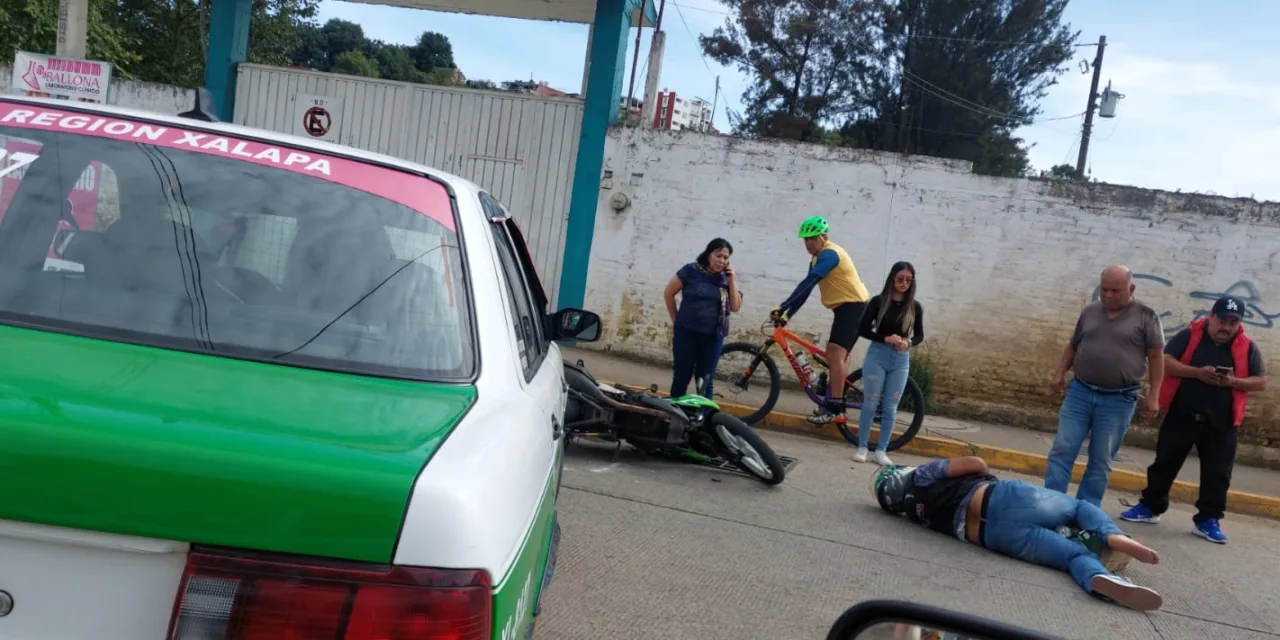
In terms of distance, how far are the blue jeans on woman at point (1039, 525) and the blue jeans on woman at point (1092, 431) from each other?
95 cm

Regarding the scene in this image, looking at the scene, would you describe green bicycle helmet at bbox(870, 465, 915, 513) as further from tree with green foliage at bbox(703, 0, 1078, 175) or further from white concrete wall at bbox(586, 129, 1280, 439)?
tree with green foliage at bbox(703, 0, 1078, 175)

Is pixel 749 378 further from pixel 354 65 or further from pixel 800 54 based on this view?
pixel 354 65

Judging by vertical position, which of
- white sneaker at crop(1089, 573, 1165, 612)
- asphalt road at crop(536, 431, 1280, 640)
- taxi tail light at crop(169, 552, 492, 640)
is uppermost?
taxi tail light at crop(169, 552, 492, 640)

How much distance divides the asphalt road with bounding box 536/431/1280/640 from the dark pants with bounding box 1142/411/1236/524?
0.27 m

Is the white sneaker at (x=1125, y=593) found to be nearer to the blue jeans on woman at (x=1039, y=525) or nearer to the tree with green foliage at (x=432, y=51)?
the blue jeans on woman at (x=1039, y=525)

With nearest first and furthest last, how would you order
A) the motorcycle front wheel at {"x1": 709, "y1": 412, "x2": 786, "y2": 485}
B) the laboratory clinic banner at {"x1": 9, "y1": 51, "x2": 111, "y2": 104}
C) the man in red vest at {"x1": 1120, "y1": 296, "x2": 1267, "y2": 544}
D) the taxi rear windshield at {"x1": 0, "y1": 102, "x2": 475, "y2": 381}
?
the taxi rear windshield at {"x1": 0, "y1": 102, "x2": 475, "y2": 381}, the motorcycle front wheel at {"x1": 709, "y1": 412, "x2": 786, "y2": 485}, the man in red vest at {"x1": 1120, "y1": 296, "x2": 1267, "y2": 544}, the laboratory clinic banner at {"x1": 9, "y1": 51, "x2": 111, "y2": 104}

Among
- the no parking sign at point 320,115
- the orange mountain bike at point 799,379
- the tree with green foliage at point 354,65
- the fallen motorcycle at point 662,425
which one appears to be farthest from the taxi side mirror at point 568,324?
the tree with green foliage at point 354,65

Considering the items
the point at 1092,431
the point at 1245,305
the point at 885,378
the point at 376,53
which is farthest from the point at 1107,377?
the point at 376,53

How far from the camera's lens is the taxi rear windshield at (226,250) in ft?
→ 6.62

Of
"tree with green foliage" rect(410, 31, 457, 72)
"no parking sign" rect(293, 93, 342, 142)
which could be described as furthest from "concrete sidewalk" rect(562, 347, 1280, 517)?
"tree with green foliage" rect(410, 31, 457, 72)

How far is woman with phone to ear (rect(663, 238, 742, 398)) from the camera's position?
7.58 m

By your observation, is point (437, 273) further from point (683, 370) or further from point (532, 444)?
point (683, 370)

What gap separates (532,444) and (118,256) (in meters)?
0.99

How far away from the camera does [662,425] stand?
21.1 ft
